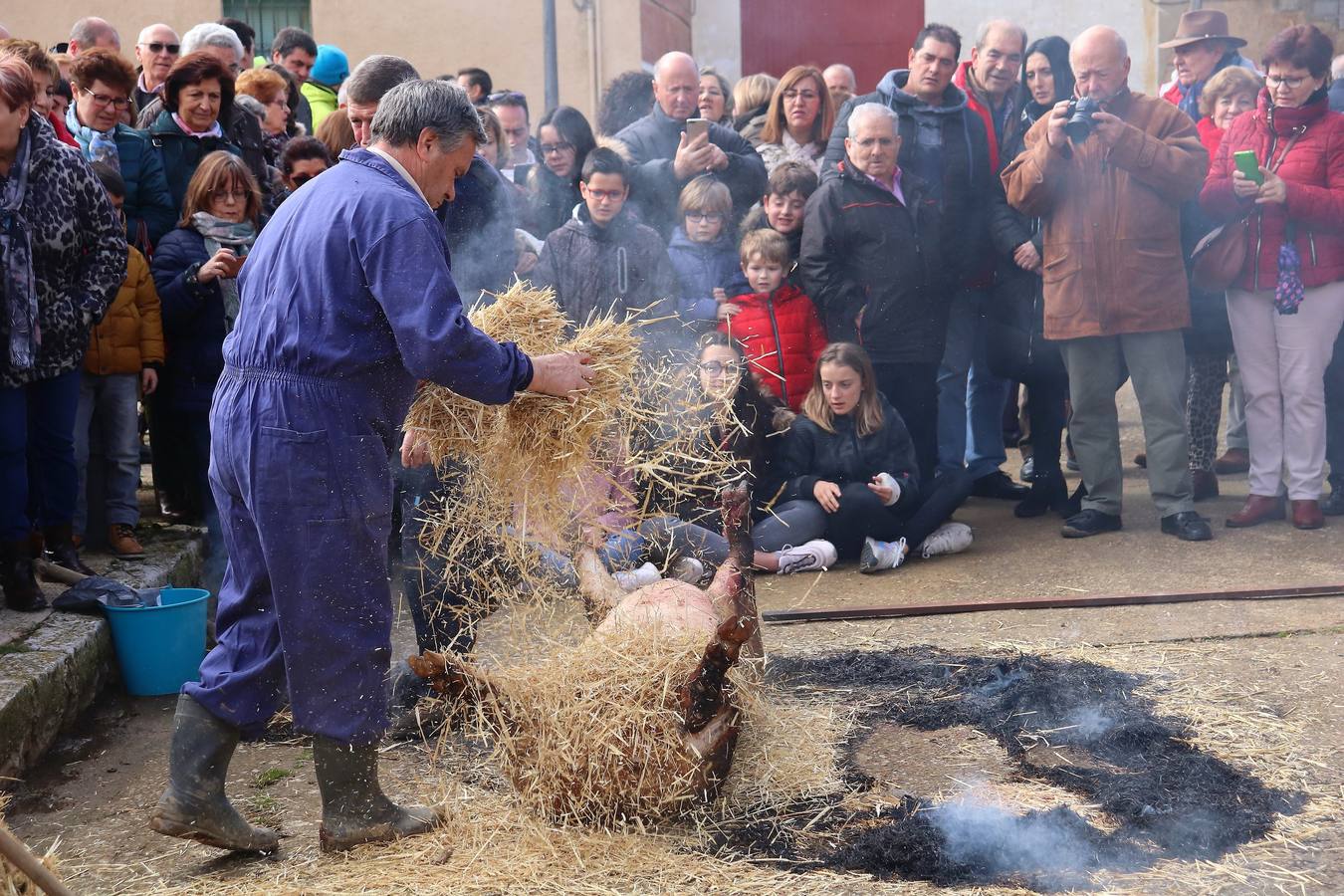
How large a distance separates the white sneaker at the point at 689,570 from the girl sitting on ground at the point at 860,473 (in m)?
0.83

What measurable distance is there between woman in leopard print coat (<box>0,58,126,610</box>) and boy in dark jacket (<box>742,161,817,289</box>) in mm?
3217

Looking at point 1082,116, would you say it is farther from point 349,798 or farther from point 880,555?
point 349,798

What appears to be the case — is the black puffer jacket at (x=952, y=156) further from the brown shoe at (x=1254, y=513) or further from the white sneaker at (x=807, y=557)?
the brown shoe at (x=1254, y=513)

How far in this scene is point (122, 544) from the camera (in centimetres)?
614

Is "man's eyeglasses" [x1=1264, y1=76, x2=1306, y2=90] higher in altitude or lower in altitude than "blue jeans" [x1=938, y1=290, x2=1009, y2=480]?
higher

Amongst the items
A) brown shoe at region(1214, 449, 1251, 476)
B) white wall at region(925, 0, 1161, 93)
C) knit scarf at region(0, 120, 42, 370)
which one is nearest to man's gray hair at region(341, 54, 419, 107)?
knit scarf at region(0, 120, 42, 370)

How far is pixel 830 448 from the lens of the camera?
688 centimetres

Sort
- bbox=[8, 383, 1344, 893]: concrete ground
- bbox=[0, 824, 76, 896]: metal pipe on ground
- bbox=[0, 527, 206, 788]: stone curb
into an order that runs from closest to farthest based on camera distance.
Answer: bbox=[0, 824, 76, 896]: metal pipe on ground → bbox=[8, 383, 1344, 893]: concrete ground → bbox=[0, 527, 206, 788]: stone curb

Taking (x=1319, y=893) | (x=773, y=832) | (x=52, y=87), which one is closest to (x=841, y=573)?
(x=773, y=832)

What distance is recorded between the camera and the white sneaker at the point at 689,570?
6.16 meters

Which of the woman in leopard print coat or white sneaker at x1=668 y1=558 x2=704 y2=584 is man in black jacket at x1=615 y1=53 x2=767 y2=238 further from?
the woman in leopard print coat

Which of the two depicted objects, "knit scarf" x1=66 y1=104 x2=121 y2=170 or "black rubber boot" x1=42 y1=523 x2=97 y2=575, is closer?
"black rubber boot" x1=42 y1=523 x2=97 y2=575

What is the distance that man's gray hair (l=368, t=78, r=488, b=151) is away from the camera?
3629 mm

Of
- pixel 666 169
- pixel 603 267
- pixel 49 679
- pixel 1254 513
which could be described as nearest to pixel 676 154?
pixel 666 169
